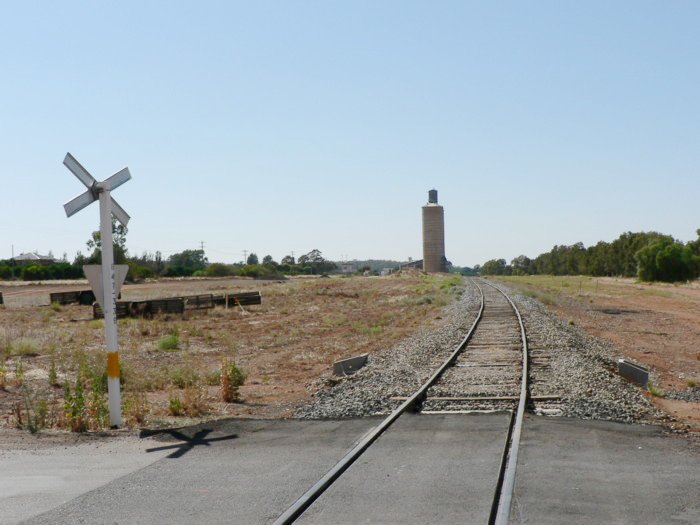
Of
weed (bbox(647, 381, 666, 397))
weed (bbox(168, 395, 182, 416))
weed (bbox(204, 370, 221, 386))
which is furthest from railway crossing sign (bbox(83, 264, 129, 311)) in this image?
weed (bbox(647, 381, 666, 397))

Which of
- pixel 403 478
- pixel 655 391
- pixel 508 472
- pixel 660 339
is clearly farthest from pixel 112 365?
pixel 660 339

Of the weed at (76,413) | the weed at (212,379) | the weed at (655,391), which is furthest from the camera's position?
the weed at (212,379)

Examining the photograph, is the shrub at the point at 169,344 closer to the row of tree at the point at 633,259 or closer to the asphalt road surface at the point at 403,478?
the asphalt road surface at the point at 403,478

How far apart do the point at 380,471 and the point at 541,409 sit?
423cm

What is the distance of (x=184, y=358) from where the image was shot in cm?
2262

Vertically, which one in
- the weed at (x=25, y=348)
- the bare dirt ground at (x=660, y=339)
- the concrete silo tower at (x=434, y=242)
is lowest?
the bare dirt ground at (x=660, y=339)

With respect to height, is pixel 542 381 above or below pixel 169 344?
above

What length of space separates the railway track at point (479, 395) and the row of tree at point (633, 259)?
84.9 m

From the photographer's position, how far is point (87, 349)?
81.8 ft

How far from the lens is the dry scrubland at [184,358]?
483 inches

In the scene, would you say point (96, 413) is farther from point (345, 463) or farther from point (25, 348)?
point (25, 348)

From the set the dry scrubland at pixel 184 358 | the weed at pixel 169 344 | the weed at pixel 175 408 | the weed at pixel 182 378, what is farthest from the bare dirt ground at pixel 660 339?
the weed at pixel 169 344

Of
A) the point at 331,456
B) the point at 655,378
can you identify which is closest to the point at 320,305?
the point at 655,378

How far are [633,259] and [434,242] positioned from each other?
43616 millimetres
